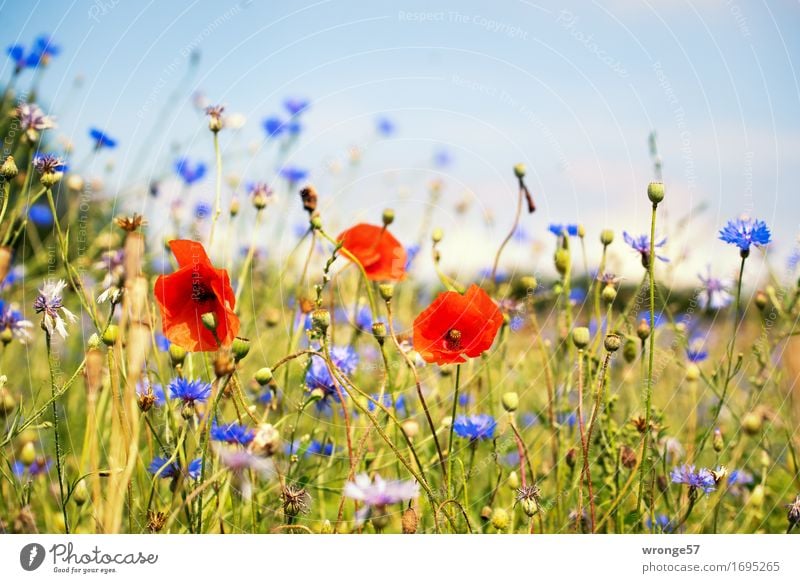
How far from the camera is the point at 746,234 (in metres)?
0.75

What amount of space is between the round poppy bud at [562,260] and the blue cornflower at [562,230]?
21 mm

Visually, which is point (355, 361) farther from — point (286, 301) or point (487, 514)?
point (286, 301)

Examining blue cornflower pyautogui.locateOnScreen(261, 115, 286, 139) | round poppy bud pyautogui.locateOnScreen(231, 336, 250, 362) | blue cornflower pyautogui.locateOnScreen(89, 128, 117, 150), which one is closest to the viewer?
round poppy bud pyautogui.locateOnScreen(231, 336, 250, 362)

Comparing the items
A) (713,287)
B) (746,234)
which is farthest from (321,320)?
(713,287)

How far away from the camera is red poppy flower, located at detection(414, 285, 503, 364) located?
699mm

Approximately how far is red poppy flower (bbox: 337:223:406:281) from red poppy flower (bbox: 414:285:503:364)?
0.50 feet

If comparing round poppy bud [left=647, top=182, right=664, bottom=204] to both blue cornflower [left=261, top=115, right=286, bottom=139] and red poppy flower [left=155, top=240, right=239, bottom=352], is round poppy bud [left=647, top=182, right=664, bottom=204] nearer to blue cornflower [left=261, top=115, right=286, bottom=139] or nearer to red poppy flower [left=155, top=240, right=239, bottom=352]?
red poppy flower [left=155, top=240, right=239, bottom=352]

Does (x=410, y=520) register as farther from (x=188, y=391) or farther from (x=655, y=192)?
(x=655, y=192)

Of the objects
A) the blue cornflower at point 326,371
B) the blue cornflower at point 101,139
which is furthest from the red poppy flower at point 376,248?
the blue cornflower at point 101,139

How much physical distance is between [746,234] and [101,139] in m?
0.73

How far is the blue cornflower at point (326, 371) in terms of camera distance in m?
0.82

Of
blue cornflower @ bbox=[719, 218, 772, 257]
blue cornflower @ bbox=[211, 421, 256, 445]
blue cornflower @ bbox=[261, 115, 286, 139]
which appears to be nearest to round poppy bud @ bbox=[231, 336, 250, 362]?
blue cornflower @ bbox=[211, 421, 256, 445]

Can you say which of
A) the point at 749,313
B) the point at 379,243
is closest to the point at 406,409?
the point at 379,243
